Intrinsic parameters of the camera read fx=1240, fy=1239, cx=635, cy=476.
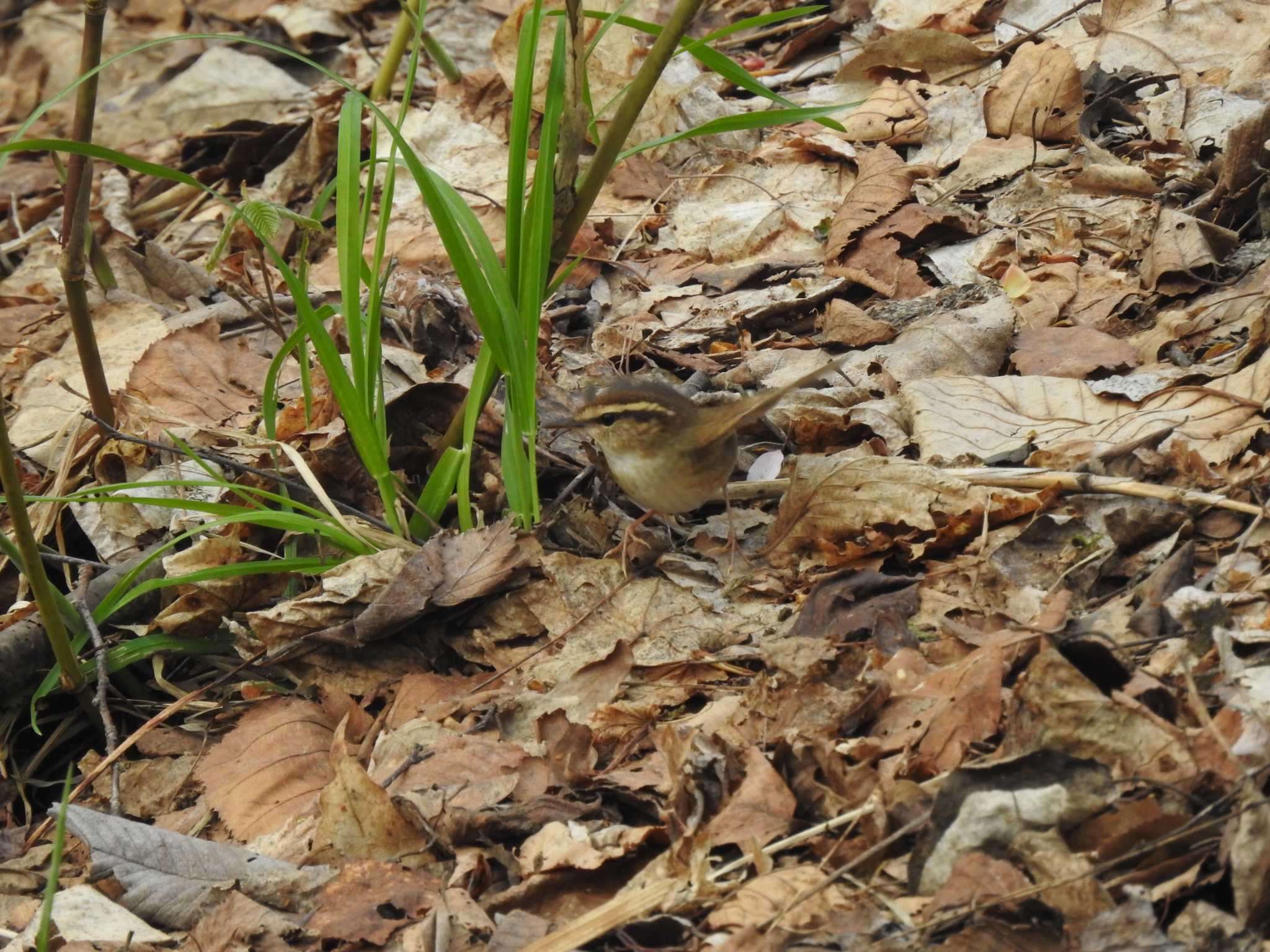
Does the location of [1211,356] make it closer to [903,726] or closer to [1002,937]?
[903,726]

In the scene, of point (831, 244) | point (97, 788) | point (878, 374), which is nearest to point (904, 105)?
point (831, 244)

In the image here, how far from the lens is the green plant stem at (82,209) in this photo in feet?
12.1

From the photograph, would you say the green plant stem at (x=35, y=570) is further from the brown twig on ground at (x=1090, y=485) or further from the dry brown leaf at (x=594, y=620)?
the brown twig on ground at (x=1090, y=485)

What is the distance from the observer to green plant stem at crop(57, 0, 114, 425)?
368 centimetres

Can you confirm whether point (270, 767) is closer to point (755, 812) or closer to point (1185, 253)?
point (755, 812)

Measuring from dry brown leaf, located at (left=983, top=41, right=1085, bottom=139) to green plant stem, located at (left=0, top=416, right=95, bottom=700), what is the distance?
4516 millimetres

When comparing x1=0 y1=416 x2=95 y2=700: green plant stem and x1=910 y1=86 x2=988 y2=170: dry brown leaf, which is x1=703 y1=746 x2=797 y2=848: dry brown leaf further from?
x1=910 y1=86 x2=988 y2=170: dry brown leaf

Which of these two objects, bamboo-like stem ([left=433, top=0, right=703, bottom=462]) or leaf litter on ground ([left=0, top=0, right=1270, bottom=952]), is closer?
leaf litter on ground ([left=0, top=0, right=1270, bottom=952])

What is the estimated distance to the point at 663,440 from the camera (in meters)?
3.97

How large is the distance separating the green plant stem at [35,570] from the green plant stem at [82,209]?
1.95 ft

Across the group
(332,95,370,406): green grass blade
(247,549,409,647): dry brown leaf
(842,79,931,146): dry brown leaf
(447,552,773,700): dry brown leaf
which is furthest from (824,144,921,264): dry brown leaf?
(247,549,409,647): dry brown leaf

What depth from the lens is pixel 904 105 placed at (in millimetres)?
6195

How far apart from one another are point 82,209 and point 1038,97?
416 centimetres

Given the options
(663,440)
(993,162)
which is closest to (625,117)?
(663,440)
